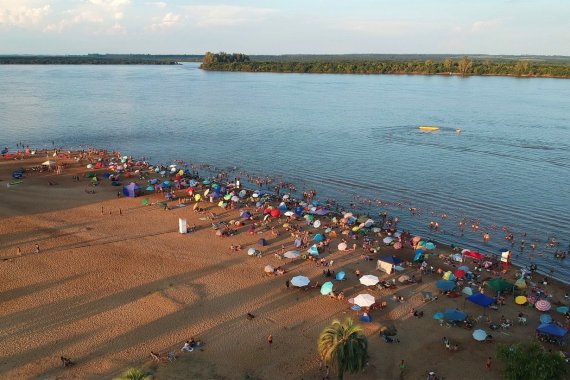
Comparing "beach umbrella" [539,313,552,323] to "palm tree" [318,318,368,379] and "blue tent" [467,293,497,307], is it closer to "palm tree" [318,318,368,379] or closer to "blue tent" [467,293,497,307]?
"blue tent" [467,293,497,307]

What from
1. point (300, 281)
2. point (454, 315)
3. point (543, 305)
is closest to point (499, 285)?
point (543, 305)

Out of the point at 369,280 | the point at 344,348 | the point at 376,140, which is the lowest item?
the point at 369,280

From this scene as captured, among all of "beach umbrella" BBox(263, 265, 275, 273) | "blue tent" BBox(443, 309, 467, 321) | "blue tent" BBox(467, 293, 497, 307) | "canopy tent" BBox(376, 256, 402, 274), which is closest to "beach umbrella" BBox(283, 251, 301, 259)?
"beach umbrella" BBox(263, 265, 275, 273)

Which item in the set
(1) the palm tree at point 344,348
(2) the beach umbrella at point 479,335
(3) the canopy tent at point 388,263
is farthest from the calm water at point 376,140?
(1) the palm tree at point 344,348

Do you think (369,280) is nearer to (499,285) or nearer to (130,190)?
(499,285)

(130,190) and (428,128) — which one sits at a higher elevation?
(428,128)

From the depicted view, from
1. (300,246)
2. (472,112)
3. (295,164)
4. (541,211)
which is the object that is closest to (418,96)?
(472,112)
